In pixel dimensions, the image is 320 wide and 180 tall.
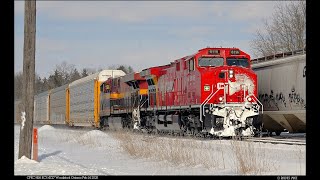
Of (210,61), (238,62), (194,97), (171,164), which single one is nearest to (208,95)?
(194,97)

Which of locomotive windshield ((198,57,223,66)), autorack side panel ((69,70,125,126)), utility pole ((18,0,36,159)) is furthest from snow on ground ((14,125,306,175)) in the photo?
autorack side panel ((69,70,125,126))

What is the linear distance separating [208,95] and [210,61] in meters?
1.63

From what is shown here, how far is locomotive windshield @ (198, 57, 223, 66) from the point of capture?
68.9 ft

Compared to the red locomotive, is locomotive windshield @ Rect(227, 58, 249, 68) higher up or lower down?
higher up

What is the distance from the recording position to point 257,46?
4412cm

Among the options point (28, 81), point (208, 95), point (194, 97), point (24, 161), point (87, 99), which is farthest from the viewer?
point (87, 99)

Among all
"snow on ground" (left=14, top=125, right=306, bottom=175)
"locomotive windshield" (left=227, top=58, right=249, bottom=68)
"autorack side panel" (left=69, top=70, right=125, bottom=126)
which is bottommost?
"snow on ground" (left=14, top=125, right=306, bottom=175)

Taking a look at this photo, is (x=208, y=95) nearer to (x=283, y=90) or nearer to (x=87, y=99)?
(x=283, y=90)

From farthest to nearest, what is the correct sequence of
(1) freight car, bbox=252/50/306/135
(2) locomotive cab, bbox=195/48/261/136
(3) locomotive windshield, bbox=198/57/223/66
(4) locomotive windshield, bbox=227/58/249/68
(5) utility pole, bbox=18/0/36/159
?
(4) locomotive windshield, bbox=227/58/249/68 < (3) locomotive windshield, bbox=198/57/223/66 < (2) locomotive cab, bbox=195/48/261/136 < (1) freight car, bbox=252/50/306/135 < (5) utility pole, bbox=18/0/36/159

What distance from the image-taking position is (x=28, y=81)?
44.1ft

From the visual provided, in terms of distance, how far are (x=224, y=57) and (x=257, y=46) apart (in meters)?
23.8

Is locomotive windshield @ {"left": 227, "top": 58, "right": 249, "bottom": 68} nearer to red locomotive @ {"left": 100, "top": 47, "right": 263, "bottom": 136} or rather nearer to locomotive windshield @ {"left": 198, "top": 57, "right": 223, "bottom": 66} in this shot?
red locomotive @ {"left": 100, "top": 47, "right": 263, "bottom": 136}

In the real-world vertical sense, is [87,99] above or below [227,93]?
below
